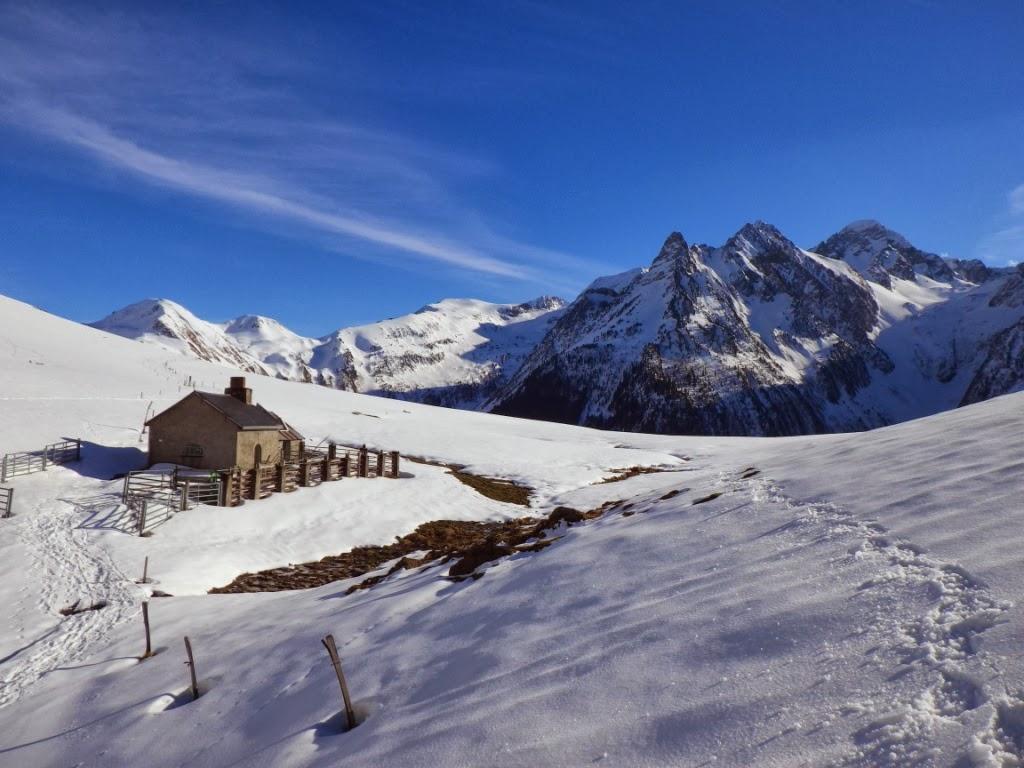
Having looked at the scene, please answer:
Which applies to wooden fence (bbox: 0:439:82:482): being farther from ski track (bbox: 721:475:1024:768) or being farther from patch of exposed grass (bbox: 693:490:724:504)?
ski track (bbox: 721:475:1024:768)

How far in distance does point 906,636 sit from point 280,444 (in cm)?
2962

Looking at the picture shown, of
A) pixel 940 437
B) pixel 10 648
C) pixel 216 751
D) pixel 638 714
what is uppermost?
pixel 940 437

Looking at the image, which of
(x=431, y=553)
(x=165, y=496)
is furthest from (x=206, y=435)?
(x=431, y=553)

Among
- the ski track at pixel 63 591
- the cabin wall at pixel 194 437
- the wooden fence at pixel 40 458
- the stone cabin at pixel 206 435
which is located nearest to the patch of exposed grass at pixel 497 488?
the stone cabin at pixel 206 435

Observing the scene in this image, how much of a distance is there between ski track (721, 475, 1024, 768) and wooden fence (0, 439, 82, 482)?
1183 inches

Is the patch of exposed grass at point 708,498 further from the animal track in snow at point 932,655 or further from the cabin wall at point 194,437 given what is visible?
the cabin wall at point 194,437

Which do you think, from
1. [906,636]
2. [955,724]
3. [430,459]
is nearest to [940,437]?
[906,636]

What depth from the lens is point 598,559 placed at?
8.88 m

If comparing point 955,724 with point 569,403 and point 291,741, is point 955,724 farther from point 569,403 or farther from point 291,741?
point 569,403

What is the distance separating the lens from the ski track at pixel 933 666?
3.33 m

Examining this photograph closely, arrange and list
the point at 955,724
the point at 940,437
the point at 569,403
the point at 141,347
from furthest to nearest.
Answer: the point at 569,403 < the point at 141,347 < the point at 940,437 < the point at 955,724

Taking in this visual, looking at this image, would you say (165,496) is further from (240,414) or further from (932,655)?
(932,655)

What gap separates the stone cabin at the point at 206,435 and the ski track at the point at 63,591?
5285 mm

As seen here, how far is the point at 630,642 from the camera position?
5.83 metres
